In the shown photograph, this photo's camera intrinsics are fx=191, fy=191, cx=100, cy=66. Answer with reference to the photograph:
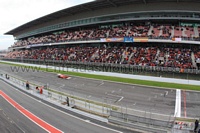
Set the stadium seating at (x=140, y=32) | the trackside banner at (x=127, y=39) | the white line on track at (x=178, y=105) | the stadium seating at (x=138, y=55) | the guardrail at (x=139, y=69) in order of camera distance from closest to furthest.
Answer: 1. the white line on track at (x=178, y=105)
2. the guardrail at (x=139, y=69)
3. the stadium seating at (x=138, y=55)
4. the stadium seating at (x=140, y=32)
5. the trackside banner at (x=127, y=39)

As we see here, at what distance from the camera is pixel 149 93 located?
22406mm

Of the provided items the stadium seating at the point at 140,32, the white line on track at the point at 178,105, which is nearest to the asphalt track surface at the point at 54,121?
the white line on track at the point at 178,105

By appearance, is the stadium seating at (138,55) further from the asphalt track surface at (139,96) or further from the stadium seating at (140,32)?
the asphalt track surface at (139,96)

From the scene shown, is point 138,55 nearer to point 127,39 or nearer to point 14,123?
point 127,39

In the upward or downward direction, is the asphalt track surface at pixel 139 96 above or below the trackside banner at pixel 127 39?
below

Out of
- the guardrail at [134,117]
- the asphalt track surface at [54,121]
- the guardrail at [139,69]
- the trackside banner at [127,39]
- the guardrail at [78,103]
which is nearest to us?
the guardrail at [134,117]

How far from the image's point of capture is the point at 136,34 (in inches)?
1594

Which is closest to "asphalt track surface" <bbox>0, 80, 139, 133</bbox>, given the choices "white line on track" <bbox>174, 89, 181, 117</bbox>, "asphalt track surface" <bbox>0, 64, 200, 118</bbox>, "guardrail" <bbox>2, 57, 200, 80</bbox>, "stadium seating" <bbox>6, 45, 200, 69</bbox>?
"asphalt track surface" <bbox>0, 64, 200, 118</bbox>

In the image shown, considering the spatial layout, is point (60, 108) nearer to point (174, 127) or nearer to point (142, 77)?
point (174, 127)

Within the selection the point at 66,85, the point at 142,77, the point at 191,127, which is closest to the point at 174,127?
the point at 191,127

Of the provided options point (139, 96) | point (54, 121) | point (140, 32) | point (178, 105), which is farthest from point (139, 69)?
point (54, 121)

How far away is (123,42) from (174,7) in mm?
12503

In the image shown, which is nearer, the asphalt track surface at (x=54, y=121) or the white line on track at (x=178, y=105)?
the asphalt track surface at (x=54, y=121)

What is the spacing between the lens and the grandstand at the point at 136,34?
33.6m
